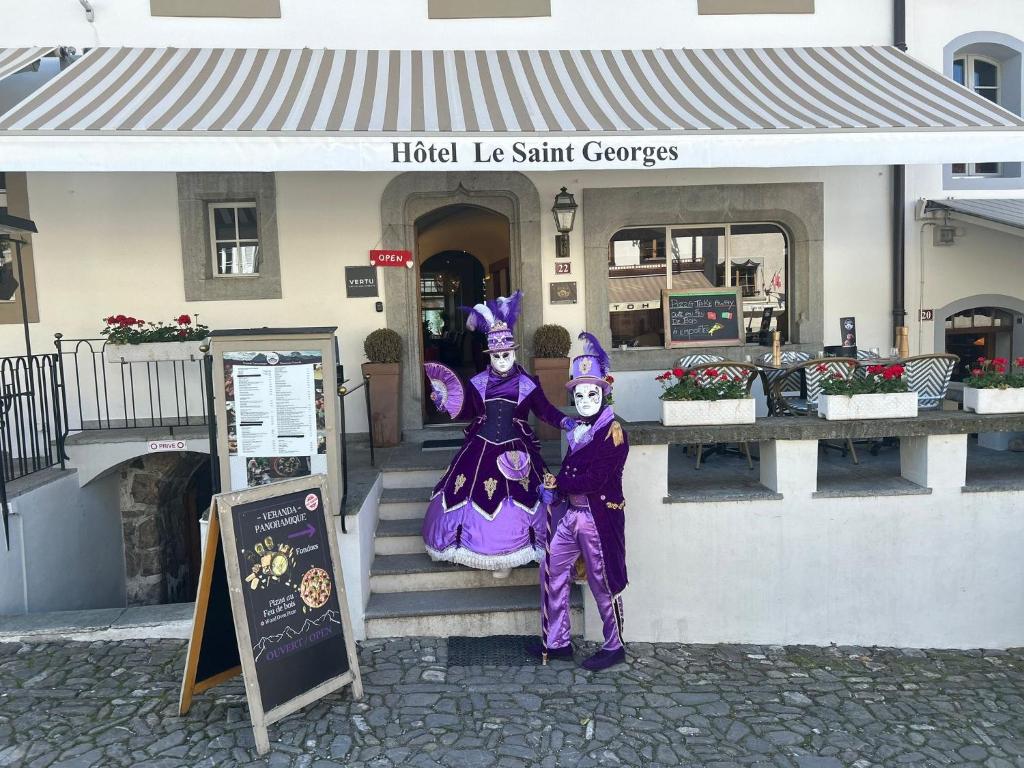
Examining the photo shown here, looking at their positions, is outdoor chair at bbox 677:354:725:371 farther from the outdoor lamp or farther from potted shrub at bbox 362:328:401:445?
potted shrub at bbox 362:328:401:445

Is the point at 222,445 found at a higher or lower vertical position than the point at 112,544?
higher

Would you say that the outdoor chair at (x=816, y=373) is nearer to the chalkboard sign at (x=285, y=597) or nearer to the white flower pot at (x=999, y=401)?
the white flower pot at (x=999, y=401)

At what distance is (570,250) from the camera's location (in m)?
7.84

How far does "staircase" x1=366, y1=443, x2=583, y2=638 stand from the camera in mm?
4773

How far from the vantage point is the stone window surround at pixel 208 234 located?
7516mm

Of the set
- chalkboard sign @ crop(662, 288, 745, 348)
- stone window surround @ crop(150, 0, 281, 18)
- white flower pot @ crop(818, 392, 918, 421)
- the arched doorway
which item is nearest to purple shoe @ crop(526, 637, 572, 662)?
white flower pot @ crop(818, 392, 918, 421)

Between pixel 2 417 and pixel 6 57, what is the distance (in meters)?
3.64

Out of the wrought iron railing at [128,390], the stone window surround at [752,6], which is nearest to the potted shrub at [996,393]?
the stone window surround at [752,6]

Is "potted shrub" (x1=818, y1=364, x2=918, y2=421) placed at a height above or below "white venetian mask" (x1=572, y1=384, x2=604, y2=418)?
below

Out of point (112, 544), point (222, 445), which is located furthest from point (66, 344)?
point (222, 445)

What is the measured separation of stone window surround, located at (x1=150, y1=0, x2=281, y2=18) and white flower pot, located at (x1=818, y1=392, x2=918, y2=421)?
6.49m

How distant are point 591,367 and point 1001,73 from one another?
7353mm

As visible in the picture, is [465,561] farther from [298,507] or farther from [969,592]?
[969,592]

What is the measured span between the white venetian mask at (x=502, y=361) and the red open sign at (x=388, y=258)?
2.99 metres
